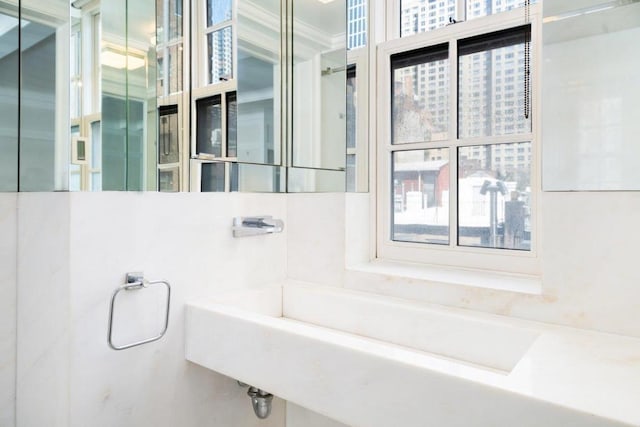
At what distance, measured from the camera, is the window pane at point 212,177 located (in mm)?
1550

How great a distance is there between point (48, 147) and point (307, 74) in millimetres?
1099

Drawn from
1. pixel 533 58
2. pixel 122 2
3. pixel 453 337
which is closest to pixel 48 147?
pixel 122 2

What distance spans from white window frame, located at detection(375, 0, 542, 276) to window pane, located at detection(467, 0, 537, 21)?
47 mm

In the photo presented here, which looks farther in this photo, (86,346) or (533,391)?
(86,346)

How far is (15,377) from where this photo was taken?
1.29 metres

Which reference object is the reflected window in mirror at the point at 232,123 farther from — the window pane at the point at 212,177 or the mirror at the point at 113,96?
the mirror at the point at 113,96

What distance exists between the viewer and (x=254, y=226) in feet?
5.39

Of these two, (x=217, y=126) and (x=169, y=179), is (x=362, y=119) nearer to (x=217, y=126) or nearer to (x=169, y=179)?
(x=217, y=126)

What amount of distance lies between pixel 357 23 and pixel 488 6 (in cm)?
56

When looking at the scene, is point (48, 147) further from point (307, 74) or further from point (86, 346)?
point (307, 74)

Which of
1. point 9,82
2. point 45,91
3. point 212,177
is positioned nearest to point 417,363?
point 212,177

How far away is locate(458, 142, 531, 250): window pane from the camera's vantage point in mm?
1548

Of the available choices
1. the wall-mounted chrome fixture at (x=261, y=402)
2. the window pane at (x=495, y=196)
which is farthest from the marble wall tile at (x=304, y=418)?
the window pane at (x=495, y=196)

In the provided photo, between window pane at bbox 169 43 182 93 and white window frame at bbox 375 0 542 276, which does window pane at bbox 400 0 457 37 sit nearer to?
white window frame at bbox 375 0 542 276
